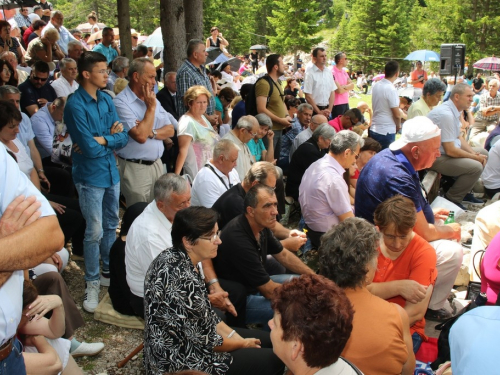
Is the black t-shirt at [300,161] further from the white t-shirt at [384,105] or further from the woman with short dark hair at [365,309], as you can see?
the woman with short dark hair at [365,309]

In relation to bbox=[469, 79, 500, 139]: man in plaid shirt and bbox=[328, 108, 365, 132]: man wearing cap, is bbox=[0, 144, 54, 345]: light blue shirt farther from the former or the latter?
bbox=[469, 79, 500, 139]: man in plaid shirt

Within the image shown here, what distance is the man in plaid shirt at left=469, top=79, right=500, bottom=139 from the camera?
29.4ft

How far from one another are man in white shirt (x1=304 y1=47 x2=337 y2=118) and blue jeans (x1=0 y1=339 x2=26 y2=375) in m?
6.76

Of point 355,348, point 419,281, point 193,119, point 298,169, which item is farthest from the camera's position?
point 298,169

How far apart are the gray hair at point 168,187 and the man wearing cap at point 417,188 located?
1.64 meters

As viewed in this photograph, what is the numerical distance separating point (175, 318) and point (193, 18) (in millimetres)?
6341

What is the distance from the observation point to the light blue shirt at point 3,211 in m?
1.64

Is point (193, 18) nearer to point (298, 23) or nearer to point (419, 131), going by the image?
point (419, 131)

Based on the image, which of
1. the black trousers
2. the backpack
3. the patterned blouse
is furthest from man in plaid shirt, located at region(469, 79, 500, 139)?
the patterned blouse

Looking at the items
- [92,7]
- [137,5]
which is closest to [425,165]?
[137,5]

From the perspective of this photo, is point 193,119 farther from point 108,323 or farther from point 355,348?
point 355,348

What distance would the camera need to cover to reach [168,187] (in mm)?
3330

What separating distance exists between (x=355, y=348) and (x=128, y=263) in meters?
1.68

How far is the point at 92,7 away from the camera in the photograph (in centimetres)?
3844
